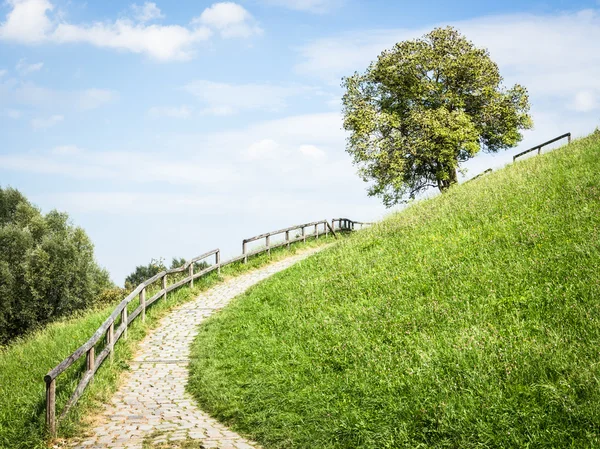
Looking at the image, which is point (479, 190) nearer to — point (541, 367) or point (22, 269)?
point (541, 367)

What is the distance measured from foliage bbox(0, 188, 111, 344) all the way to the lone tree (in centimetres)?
2126

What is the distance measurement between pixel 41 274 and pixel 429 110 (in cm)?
2825

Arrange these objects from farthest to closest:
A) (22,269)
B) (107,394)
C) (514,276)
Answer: (22,269) < (514,276) < (107,394)

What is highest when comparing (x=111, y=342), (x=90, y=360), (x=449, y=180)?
(x=449, y=180)

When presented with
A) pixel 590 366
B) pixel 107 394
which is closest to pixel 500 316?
pixel 590 366

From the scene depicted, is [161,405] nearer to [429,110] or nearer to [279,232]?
[279,232]

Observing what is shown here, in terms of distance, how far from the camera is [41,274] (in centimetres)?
3638

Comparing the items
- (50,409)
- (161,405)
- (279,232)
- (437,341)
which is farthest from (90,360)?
(279,232)

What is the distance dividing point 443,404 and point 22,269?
35.7 m

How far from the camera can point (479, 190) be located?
71.1 ft

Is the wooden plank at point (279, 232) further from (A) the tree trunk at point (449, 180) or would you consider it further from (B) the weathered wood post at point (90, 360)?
(B) the weathered wood post at point (90, 360)

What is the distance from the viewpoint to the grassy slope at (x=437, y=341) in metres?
7.38

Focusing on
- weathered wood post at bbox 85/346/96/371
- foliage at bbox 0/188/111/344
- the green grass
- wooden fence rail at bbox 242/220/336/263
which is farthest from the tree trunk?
weathered wood post at bbox 85/346/96/371

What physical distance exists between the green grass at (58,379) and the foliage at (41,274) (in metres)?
20.1
